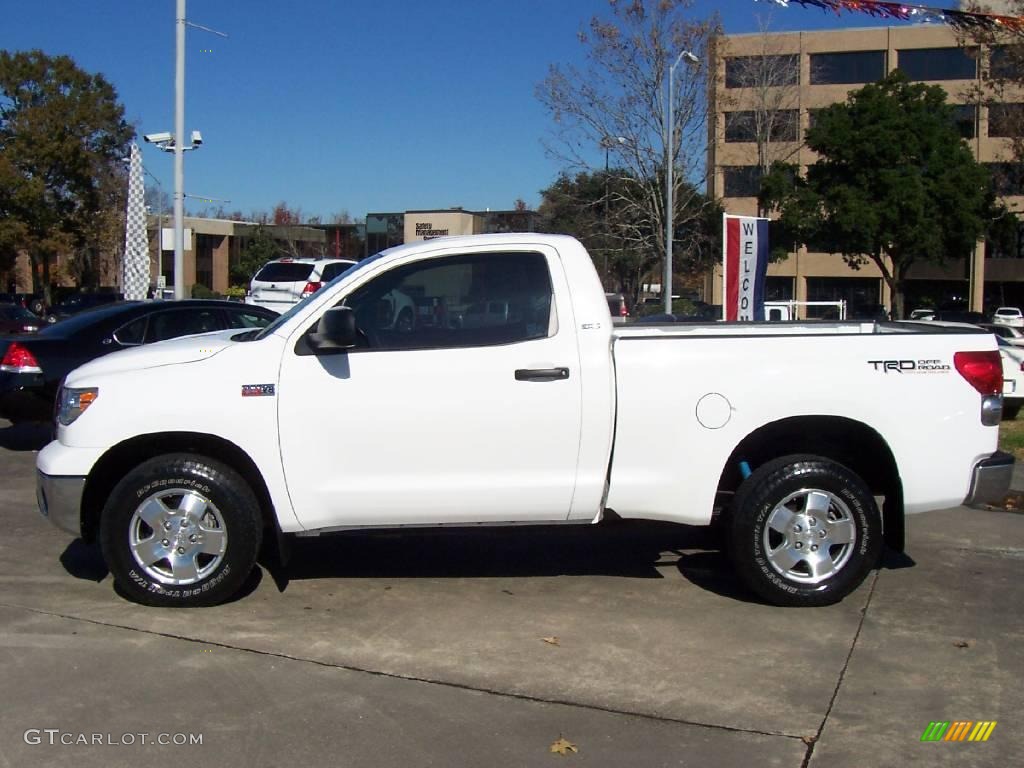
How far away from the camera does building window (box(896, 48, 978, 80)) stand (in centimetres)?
5453

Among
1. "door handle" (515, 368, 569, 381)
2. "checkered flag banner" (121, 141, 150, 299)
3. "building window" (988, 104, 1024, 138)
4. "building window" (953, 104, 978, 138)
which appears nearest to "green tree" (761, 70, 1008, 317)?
"building window" (953, 104, 978, 138)

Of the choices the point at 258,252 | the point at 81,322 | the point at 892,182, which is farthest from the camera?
the point at 258,252

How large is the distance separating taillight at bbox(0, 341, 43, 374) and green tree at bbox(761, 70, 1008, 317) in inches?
1208

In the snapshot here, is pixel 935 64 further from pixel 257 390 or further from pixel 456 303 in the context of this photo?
pixel 257 390

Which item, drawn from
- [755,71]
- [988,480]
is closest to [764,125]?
[755,71]

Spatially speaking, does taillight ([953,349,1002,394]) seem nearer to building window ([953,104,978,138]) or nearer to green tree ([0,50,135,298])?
building window ([953,104,978,138])

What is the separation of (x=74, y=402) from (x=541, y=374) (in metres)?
2.50

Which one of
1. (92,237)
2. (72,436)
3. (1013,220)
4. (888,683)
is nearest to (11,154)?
(92,237)

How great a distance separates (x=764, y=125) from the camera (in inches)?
1471

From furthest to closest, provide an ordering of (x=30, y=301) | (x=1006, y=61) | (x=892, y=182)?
1. (x=30, y=301)
2. (x=892, y=182)
3. (x=1006, y=61)

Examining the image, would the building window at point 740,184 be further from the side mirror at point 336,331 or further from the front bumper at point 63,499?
the front bumper at point 63,499

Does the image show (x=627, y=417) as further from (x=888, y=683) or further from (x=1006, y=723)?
(x=1006, y=723)

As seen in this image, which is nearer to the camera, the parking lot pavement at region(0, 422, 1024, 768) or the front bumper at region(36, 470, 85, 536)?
the parking lot pavement at region(0, 422, 1024, 768)

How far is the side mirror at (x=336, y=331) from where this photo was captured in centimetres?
534
